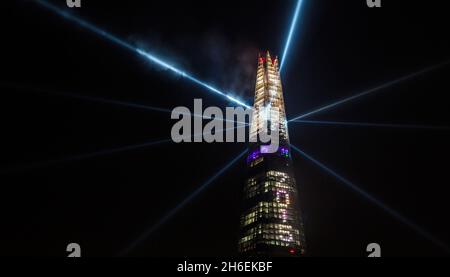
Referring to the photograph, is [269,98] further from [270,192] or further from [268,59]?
[270,192]

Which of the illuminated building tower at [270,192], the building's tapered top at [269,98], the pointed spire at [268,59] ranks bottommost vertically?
the illuminated building tower at [270,192]

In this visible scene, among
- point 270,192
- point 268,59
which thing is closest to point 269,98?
point 268,59

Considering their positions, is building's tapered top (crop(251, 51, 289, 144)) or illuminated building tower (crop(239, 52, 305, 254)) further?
building's tapered top (crop(251, 51, 289, 144))

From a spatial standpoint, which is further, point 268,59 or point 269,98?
point 268,59

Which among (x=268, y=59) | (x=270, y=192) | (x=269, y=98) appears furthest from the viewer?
(x=268, y=59)

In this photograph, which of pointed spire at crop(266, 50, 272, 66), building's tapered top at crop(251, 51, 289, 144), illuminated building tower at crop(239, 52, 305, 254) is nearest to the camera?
illuminated building tower at crop(239, 52, 305, 254)

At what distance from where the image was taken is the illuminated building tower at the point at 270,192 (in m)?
107

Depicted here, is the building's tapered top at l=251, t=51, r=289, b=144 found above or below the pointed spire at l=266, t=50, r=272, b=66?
below

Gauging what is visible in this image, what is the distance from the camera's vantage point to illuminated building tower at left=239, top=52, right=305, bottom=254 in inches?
4203

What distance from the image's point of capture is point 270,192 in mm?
112938

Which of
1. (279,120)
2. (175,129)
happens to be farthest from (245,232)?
(175,129)
